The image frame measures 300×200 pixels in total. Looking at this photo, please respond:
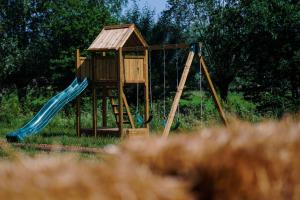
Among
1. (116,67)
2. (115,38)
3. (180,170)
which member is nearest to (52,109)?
(116,67)

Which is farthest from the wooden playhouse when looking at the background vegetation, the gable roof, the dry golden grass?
the dry golden grass

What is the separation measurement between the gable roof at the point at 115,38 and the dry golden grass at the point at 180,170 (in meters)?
14.8

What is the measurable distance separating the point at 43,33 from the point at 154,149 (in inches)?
1482

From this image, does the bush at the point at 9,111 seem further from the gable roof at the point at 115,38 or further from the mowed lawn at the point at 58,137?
the gable roof at the point at 115,38

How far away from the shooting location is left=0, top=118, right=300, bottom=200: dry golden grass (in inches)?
67.3

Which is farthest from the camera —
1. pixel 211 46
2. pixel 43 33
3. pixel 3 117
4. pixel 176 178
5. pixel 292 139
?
pixel 43 33

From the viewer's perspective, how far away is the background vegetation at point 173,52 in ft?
86.8

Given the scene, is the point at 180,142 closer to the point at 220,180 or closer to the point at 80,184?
the point at 220,180

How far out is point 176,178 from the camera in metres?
1.98

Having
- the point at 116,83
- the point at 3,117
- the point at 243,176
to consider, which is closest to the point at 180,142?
the point at 243,176

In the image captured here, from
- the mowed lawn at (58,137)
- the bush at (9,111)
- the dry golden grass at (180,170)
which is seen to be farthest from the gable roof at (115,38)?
the dry golden grass at (180,170)

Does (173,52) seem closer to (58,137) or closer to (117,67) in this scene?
(117,67)

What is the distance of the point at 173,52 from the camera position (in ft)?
122

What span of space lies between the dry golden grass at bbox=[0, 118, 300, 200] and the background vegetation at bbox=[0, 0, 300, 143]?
56.3ft
